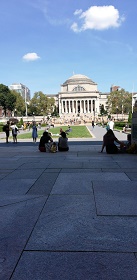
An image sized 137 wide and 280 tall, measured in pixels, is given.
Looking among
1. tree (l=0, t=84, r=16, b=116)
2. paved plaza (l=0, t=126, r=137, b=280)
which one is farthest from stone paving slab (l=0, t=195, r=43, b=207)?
tree (l=0, t=84, r=16, b=116)

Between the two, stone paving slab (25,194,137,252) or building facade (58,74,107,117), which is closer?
stone paving slab (25,194,137,252)

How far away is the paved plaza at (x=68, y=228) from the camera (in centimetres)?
263

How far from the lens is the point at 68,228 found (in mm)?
3566

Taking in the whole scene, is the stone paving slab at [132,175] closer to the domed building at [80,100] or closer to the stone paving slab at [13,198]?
the stone paving slab at [13,198]

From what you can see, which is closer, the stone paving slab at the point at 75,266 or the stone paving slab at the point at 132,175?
the stone paving slab at the point at 75,266

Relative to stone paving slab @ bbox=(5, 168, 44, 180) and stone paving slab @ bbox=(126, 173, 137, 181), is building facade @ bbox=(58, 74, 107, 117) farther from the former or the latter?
stone paving slab @ bbox=(126, 173, 137, 181)

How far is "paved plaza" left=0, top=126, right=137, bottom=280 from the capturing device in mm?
2633

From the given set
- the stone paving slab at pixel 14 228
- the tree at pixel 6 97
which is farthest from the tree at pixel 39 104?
the stone paving slab at pixel 14 228

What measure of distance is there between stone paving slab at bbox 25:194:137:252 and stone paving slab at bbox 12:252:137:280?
0.14 meters

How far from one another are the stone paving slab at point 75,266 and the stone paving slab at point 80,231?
14 cm

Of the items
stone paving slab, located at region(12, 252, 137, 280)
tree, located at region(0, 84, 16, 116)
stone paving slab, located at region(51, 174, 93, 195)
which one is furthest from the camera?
tree, located at region(0, 84, 16, 116)

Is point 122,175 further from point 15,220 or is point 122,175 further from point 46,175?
point 15,220

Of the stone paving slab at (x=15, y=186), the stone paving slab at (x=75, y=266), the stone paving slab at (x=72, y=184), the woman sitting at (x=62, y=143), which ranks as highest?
the woman sitting at (x=62, y=143)

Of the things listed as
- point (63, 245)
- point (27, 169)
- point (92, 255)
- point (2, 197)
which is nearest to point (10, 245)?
point (63, 245)
